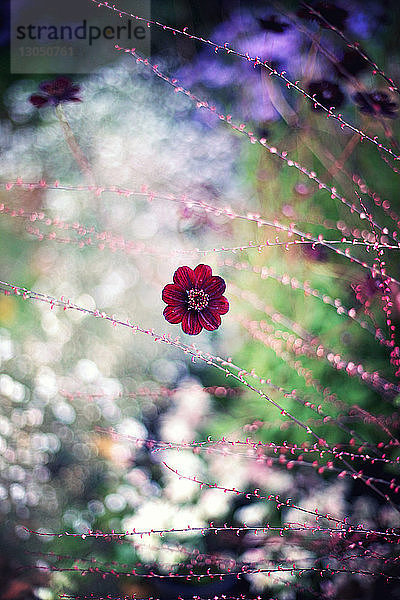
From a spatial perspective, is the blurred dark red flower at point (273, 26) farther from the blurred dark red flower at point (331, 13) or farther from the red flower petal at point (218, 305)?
the red flower petal at point (218, 305)

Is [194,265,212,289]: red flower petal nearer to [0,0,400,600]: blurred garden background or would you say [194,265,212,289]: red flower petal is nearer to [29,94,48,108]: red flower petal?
[0,0,400,600]: blurred garden background

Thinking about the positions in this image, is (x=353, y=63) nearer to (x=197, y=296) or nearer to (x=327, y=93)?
(x=327, y=93)

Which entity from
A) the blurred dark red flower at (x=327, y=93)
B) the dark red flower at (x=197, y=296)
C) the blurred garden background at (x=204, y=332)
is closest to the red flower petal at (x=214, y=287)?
the dark red flower at (x=197, y=296)

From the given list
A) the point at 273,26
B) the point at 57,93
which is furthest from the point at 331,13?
the point at 57,93

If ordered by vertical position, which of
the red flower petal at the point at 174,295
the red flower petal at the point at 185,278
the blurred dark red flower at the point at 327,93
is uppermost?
the blurred dark red flower at the point at 327,93

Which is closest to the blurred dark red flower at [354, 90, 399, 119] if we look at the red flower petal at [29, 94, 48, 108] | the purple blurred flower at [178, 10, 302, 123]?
the purple blurred flower at [178, 10, 302, 123]

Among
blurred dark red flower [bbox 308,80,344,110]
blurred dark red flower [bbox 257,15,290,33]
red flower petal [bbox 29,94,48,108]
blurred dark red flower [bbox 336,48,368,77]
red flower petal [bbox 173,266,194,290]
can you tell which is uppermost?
blurred dark red flower [bbox 257,15,290,33]
